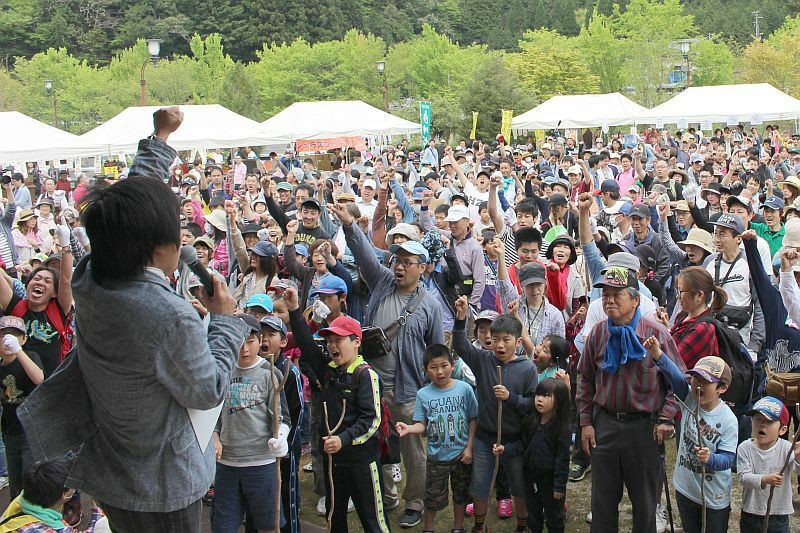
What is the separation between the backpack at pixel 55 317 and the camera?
5824 mm

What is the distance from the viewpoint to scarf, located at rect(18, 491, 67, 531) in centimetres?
393

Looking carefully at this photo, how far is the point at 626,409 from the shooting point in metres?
4.35

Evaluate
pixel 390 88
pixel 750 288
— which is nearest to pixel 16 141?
pixel 750 288

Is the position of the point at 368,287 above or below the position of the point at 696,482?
above

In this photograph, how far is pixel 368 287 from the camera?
5.96 meters

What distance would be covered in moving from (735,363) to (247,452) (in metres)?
2.82

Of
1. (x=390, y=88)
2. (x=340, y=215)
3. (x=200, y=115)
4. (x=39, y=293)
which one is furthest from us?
(x=390, y=88)

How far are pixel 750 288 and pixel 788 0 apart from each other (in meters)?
90.5

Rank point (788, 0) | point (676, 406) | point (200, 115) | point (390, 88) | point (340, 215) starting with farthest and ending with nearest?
point (788, 0) → point (390, 88) → point (200, 115) → point (340, 215) → point (676, 406)

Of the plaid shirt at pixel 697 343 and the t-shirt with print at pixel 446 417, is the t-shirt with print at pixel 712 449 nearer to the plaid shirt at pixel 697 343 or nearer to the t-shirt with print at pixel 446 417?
the plaid shirt at pixel 697 343

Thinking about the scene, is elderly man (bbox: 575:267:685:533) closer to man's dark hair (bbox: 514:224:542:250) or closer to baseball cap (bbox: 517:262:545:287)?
baseball cap (bbox: 517:262:545:287)

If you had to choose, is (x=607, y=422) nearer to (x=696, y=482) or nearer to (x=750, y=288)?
(x=696, y=482)

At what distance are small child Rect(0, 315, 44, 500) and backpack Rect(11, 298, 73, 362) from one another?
0.26 m

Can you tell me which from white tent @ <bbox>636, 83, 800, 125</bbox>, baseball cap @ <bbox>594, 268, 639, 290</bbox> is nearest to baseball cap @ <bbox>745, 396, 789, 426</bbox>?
baseball cap @ <bbox>594, 268, 639, 290</bbox>
